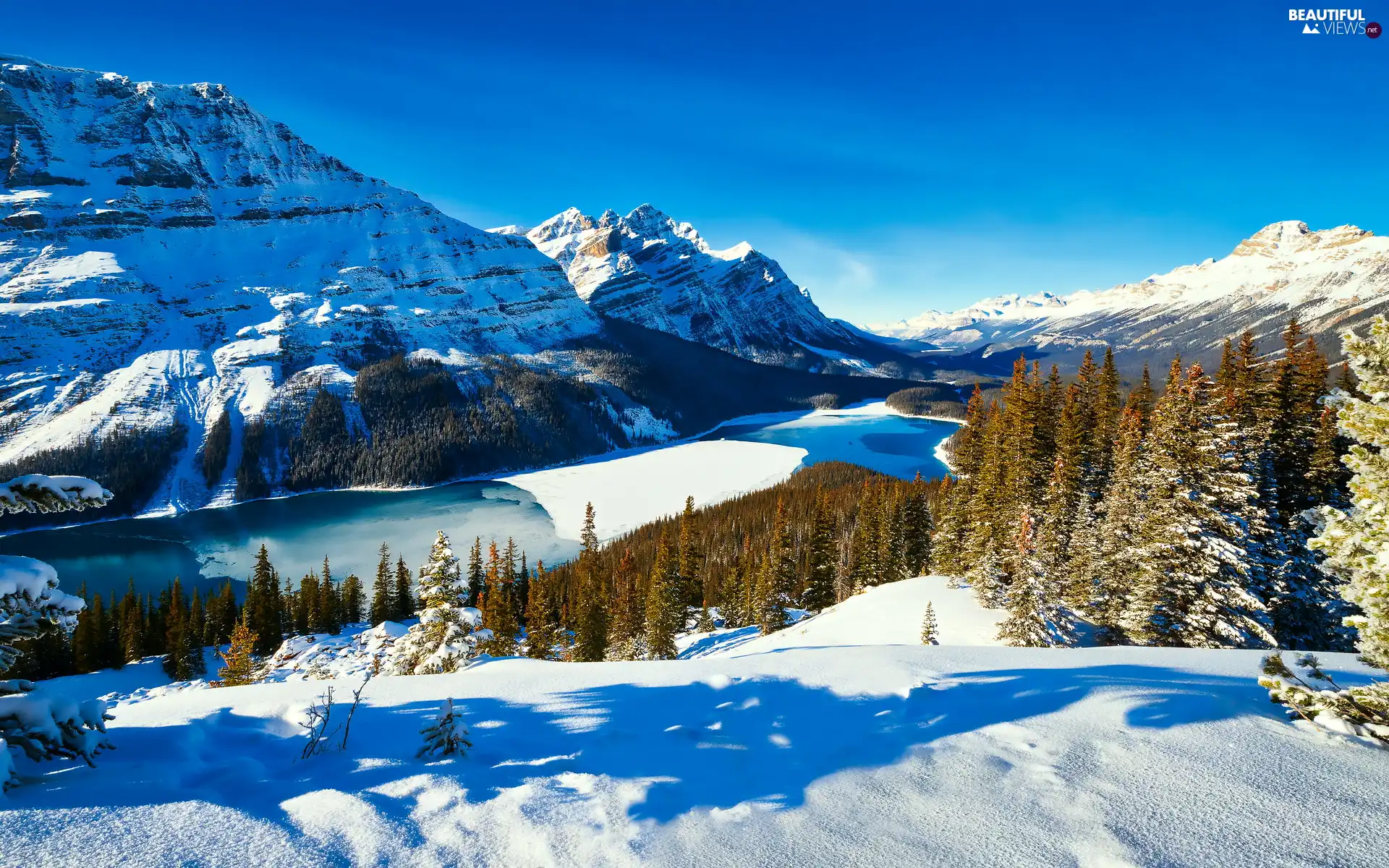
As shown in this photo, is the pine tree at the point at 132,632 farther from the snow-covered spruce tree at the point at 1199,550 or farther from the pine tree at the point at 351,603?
the snow-covered spruce tree at the point at 1199,550

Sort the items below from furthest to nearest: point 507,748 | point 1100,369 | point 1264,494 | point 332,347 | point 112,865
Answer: point 332,347
point 1100,369
point 1264,494
point 507,748
point 112,865

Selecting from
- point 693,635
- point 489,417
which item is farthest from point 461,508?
point 693,635

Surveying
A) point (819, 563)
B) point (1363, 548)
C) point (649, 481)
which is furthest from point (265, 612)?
point (649, 481)

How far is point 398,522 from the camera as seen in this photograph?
96688 mm

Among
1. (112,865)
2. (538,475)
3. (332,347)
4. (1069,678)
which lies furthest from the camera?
(332,347)

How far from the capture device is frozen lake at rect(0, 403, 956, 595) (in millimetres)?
78250

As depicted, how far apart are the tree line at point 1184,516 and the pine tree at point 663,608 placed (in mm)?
17554

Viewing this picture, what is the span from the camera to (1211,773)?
462 cm

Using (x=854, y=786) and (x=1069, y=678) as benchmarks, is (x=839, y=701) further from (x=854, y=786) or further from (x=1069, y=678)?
(x=1069, y=678)

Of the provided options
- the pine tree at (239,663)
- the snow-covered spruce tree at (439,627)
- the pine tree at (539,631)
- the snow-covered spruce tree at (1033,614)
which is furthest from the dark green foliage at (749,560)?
the pine tree at (239,663)

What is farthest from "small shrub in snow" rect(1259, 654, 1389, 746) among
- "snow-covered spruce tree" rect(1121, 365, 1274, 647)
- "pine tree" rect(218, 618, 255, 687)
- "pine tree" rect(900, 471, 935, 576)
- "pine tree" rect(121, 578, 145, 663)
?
"pine tree" rect(121, 578, 145, 663)

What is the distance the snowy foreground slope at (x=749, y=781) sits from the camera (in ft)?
12.1

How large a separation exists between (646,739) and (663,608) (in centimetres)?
3095

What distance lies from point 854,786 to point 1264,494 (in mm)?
26040
